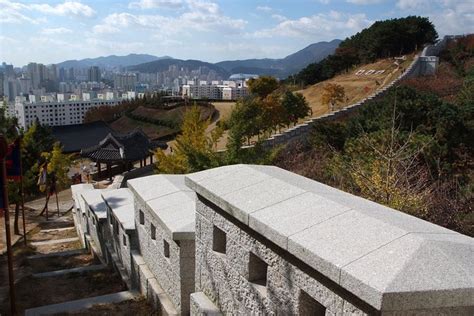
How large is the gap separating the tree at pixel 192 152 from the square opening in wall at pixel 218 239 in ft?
24.1

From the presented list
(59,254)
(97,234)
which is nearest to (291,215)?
(97,234)

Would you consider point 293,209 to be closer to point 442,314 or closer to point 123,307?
point 442,314

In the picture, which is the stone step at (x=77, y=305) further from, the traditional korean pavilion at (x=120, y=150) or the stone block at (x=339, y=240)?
the traditional korean pavilion at (x=120, y=150)

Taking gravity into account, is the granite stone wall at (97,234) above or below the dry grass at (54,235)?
above

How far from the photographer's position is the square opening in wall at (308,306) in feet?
10.6

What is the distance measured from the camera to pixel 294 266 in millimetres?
3248

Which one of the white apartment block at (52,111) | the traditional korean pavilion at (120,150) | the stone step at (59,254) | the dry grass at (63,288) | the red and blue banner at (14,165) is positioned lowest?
the white apartment block at (52,111)

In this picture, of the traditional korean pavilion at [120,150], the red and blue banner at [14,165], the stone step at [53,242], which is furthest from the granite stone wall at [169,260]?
the traditional korean pavilion at [120,150]

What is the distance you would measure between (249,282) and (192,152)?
29.2ft

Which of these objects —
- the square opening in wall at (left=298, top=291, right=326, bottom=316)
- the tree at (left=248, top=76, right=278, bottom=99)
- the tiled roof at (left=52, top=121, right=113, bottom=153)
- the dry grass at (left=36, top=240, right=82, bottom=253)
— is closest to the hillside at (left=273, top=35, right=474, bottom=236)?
the square opening in wall at (left=298, top=291, right=326, bottom=316)

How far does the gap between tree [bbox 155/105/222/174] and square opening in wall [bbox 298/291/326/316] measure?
8.86 metres

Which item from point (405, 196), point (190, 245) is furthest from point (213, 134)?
point (190, 245)

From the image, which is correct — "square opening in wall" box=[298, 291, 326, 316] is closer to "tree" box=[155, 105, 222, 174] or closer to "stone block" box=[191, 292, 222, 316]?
"stone block" box=[191, 292, 222, 316]

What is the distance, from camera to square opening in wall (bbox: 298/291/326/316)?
10.6ft
